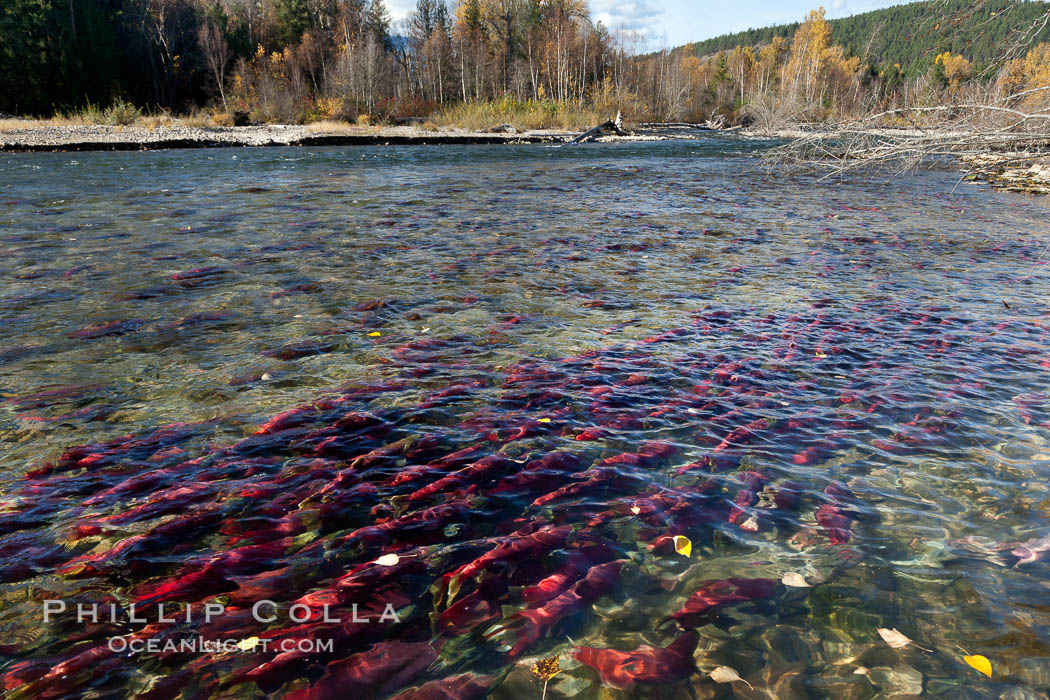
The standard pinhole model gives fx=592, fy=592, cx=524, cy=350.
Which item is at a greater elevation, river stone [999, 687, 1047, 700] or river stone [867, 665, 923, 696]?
river stone [867, 665, 923, 696]

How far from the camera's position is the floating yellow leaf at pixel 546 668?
207cm

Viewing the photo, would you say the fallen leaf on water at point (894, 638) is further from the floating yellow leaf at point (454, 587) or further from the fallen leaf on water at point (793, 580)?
the floating yellow leaf at point (454, 587)

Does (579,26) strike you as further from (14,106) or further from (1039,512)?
(1039,512)

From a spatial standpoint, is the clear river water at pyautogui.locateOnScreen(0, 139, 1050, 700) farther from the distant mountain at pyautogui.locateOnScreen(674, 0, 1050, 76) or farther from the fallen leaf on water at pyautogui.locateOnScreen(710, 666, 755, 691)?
the distant mountain at pyautogui.locateOnScreen(674, 0, 1050, 76)

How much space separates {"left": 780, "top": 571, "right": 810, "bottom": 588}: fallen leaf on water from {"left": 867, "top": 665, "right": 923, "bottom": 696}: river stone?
0.42 metres

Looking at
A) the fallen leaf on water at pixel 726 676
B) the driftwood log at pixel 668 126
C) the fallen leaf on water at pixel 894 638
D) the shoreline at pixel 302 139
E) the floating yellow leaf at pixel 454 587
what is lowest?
the fallen leaf on water at pixel 894 638

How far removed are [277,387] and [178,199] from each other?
1119 centimetres

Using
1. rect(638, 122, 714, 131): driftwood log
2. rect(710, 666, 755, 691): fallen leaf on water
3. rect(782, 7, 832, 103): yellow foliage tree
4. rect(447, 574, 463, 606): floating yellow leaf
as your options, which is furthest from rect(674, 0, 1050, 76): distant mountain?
rect(782, 7, 832, 103): yellow foliage tree

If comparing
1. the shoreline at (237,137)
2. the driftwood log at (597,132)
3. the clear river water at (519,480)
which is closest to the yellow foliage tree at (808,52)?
the driftwood log at (597,132)

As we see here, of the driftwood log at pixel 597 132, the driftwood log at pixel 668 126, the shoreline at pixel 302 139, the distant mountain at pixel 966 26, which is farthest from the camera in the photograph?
the driftwood log at pixel 668 126

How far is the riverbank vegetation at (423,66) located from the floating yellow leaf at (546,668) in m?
7.61

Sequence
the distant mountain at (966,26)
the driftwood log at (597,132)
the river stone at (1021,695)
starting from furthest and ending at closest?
1. the driftwood log at (597,132)
2. the distant mountain at (966,26)
3. the river stone at (1021,695)

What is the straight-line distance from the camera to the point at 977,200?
48.6ft

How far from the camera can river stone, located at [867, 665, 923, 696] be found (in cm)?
202
